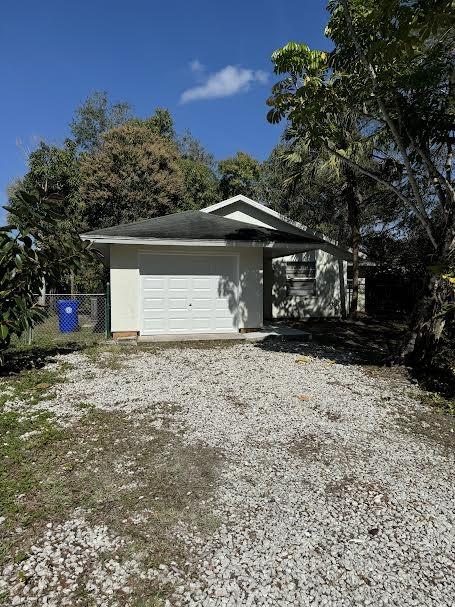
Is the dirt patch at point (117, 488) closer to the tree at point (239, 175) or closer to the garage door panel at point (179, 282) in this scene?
the garage door panel at point (179, 282)

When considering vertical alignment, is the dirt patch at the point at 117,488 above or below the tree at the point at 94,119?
below

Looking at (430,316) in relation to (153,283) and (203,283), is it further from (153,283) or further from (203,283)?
(153,283)

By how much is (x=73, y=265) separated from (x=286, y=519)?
20.4ft

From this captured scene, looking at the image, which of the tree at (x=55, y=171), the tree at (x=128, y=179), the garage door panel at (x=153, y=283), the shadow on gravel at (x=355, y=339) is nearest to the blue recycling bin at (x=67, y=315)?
the garage door panel at (x=153, y=283)

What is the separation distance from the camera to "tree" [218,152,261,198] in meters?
26.4

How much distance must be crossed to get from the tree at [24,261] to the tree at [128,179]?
1451 cm

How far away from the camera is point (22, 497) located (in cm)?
326

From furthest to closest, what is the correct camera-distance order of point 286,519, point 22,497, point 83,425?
point 83,425 < point 22,497 < point 286,519

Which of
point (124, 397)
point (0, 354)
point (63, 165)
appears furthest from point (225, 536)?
point (63, 165)

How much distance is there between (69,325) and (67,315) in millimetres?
320

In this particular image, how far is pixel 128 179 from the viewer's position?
21.4m

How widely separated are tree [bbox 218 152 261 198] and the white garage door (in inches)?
651

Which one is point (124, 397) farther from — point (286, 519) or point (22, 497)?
point (286, 519)

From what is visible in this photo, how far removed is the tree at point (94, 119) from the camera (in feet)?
92.5
